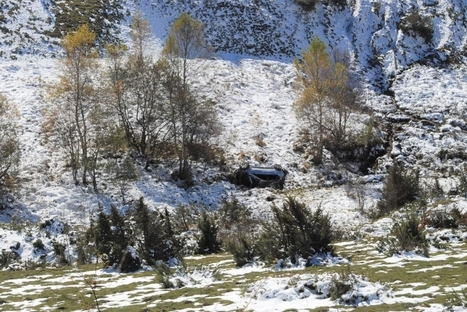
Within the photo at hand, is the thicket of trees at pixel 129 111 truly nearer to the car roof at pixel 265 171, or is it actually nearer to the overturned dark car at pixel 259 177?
the overturned dark car at pixel 259 177

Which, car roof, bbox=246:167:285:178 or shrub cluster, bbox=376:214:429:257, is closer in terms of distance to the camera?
shrub cluster, bbox=376:214:429:257

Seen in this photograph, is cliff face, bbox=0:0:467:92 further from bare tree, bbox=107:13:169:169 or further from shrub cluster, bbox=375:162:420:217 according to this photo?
shrub cluster, bbox=375:162:420:217

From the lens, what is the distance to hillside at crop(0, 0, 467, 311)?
1792cm

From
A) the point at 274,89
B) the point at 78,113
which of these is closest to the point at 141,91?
the point at 78,113

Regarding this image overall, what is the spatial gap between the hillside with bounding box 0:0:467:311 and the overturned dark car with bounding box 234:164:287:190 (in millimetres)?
700

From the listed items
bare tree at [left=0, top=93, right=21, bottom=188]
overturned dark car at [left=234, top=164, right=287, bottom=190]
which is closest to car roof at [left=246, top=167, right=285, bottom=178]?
overturned dark car at [left=234, top=164, right=287, bottom=190]

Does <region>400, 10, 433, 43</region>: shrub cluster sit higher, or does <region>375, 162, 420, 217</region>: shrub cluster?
<region>400, 10, 433, 43</region>: shrub cluster

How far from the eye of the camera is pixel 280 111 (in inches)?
1565

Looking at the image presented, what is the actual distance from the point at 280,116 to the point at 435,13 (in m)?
24.0

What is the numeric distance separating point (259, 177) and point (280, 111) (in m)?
10.2

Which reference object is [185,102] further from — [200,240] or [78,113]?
[200,240]

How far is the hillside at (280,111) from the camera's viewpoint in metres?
17.9

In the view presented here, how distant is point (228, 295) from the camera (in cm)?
874

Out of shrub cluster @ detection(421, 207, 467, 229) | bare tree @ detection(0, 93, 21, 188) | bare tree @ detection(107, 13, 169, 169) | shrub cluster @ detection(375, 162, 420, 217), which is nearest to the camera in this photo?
shrub cluster @ detection(421, 207, 467, 229)
